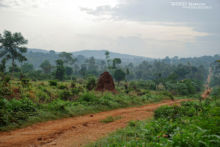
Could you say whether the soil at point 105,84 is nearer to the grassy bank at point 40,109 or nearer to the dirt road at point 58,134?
the grassy bank at point 40,109

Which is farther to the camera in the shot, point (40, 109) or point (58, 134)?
point (40, 109)

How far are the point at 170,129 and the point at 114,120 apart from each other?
4901mm

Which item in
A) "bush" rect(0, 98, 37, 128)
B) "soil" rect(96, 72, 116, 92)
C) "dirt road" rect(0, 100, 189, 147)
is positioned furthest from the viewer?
"soil" rect(96, 72, 116, 92)

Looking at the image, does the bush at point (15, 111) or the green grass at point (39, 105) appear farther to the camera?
the green grass at point (39, 105)

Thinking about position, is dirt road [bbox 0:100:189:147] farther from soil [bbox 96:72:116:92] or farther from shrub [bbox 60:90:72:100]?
soil [bbox 96:72:116:92]

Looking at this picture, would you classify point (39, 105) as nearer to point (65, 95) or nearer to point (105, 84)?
point (65, 95)

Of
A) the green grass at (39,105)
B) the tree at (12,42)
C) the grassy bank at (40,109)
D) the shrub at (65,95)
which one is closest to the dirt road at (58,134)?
the grassy bank at (40,109)

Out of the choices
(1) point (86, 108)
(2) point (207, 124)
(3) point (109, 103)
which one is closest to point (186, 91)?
(3) point (109, 103)

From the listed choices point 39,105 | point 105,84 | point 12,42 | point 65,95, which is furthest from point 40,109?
point 12,42

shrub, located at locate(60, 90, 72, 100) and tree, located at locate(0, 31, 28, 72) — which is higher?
tree, located at locate(0, 31, 28, 72)

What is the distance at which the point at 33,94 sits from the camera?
1084 cm

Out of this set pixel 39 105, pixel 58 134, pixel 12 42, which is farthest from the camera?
pixel 12 42

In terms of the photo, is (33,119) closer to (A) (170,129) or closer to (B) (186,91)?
(A) (170,129)

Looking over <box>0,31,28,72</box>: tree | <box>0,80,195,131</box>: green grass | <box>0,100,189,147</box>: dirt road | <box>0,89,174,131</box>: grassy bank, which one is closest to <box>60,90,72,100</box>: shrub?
<box>0,80,195,131</box>: green grass
